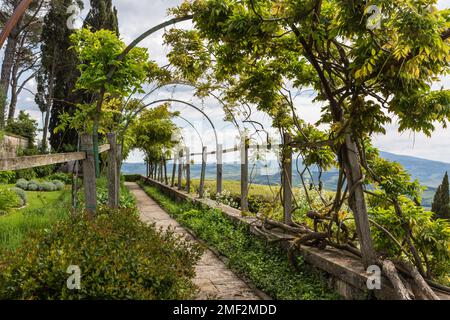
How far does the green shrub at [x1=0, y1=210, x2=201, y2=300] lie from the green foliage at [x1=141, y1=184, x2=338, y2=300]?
110 centimetres

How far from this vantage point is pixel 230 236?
586cm

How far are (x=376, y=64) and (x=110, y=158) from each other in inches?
158

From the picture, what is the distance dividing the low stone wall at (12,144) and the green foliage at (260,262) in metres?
12.3

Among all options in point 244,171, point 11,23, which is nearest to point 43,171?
point 244,171

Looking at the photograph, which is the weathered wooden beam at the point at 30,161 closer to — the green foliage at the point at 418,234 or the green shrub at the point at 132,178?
the green foliage at the point at 418,234

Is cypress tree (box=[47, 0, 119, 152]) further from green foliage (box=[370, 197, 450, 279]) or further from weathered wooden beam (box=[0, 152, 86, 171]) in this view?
green foliage (box=[370, 197, 450, 279])

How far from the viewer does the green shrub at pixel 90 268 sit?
220 centimetres

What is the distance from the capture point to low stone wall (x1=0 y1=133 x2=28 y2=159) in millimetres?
16041

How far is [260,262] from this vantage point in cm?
448

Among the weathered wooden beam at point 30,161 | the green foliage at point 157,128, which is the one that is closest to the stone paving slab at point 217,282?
the weathered wooden beam at point 30,161

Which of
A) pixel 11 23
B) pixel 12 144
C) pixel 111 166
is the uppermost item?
pixel 11 23

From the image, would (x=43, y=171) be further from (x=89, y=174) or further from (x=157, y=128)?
(x=89, y=174)

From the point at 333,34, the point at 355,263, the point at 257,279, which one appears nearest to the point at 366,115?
the point at 333,34

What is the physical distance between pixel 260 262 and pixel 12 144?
55.3 feet
